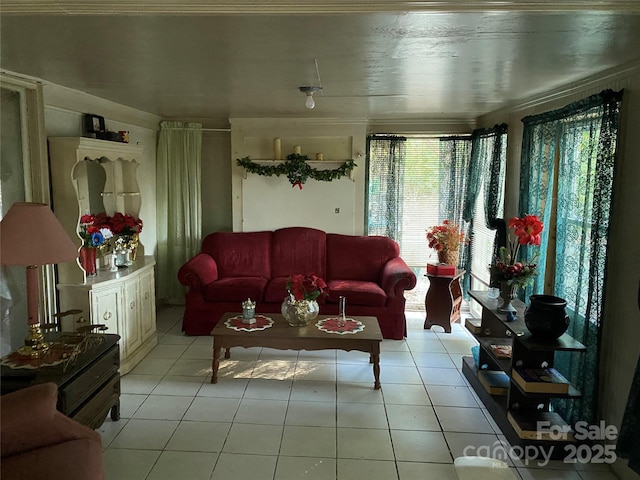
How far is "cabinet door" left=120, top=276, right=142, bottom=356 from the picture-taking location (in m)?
3.82

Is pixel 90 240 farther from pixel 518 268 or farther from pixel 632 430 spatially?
pixel 632 430

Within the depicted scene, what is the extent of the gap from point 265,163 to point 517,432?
3.87 metres

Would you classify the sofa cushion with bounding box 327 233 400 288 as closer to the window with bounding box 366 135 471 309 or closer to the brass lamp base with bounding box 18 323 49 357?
the window with bounding box 366 135 471 309

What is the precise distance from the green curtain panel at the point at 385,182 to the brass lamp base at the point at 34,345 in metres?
3.83

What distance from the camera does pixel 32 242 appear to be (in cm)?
241


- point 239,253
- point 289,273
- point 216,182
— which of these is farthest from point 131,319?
point 216,182

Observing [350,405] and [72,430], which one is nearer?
[72,430]

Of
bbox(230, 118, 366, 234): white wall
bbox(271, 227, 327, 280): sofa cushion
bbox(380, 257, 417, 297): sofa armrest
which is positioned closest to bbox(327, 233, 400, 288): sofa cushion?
bbox(271, 227, 327, 280): sofa cushion

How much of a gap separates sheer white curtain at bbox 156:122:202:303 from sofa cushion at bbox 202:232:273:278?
37cm

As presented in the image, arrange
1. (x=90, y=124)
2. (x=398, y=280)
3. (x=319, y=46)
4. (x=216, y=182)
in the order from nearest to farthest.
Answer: (x=319, y=46) → (x=90, y=124) → (x=398, y=280) → (x=216, y=182)

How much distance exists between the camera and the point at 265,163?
5.47 metres

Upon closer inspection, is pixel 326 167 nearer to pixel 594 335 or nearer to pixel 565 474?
pixel 594 335

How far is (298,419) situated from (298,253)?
246 centimetres

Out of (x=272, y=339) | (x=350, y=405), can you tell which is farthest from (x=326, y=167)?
(x=350, y=405)
